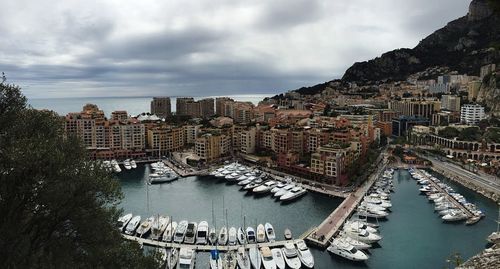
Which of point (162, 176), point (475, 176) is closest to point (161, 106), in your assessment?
point (162, 176)

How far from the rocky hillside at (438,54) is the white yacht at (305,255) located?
7575 centimetres

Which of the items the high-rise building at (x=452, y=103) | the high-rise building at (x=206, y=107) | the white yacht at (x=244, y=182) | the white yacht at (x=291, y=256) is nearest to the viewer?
the white yacht at (x=291, y=256)

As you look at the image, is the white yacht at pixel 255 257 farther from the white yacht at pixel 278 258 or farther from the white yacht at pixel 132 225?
the white yacht at pixel 132 225

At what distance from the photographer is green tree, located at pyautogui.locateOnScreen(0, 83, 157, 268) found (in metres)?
4.16

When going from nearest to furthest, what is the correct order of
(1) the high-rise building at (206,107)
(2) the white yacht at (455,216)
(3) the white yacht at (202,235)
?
(3) the white yacht at (202,235) < (2) the white yacht at (455,216) < (1) the high-rise building at (206,107)

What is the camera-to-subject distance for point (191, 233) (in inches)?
610

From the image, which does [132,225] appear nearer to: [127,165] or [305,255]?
[305,255]

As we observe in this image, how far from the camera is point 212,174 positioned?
1075 inches

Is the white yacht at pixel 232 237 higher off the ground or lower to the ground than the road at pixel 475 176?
lower

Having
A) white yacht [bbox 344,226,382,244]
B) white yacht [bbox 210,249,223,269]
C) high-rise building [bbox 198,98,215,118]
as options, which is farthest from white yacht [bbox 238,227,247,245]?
high-rise building [bbox 198,98,215,118]

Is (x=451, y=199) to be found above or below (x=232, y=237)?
above

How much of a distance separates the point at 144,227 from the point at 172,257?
346 centimetres

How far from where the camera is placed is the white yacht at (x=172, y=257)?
41.9 feet

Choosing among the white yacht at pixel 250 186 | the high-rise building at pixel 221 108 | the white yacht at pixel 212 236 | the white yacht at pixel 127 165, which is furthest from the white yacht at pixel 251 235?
the high-rise building at pixel 221 108
